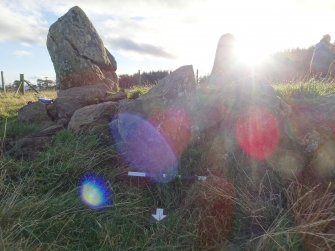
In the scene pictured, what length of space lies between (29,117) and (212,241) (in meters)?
5.08

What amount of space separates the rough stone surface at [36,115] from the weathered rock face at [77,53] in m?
Result: 1.23

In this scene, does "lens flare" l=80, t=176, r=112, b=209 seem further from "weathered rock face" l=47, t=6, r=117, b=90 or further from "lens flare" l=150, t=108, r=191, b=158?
"weathered rock face" l=47, t=6, r=117, b=90

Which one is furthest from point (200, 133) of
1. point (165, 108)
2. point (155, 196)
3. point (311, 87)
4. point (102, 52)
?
point (102, 52)

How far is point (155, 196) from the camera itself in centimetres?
439

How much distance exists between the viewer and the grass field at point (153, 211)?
343 cm

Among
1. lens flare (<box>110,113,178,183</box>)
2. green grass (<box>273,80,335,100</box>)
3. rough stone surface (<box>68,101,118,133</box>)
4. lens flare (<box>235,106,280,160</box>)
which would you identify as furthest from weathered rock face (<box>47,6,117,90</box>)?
lens flare (<box>235,106,280,160</box>)

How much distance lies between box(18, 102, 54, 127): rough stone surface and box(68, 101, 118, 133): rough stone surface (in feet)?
4.86

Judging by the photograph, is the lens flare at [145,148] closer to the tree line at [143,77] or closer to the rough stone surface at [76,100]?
the rough stone surface at [76,100]

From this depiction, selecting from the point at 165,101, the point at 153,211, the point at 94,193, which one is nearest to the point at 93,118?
the point at 165,101

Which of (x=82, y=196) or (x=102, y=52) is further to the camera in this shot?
(x=102, y=52)

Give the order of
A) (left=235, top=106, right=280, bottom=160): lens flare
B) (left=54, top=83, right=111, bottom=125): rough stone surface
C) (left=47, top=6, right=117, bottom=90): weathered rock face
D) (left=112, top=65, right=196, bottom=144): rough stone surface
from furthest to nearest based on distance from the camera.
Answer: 1. (left=47, top=6, right=117, bottom=90): weathered rock face
2. (left=54, top=83, right=111, bottom=125): rough stone surface
3. (left=112, top=65, right=196, bottom=144): rough stone surface
4. (left=235, top=106, right=280, bottom=160): lens flare

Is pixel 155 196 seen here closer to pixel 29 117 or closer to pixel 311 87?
pixel 311 87

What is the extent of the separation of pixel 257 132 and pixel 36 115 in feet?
14.9

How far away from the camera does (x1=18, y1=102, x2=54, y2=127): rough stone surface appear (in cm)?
750
